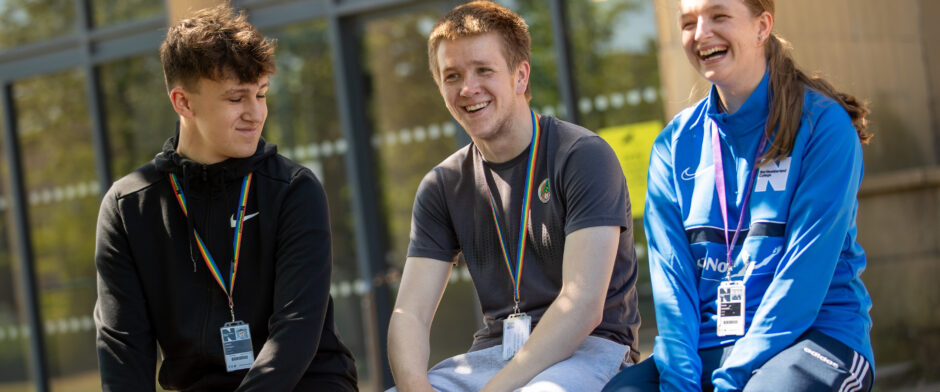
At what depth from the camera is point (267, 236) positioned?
303cm

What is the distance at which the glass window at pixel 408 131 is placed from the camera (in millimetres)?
6289

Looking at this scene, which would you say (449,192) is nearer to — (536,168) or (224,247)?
(536,168)

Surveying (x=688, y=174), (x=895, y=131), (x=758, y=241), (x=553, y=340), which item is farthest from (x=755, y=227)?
(x=895, y=131)

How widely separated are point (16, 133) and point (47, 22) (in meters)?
0.95

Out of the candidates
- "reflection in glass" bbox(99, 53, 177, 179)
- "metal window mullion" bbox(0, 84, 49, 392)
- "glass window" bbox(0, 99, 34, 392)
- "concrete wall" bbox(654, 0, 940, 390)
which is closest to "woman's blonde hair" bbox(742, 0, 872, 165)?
"concrete wall" bbox(654, 0, 940, 390)

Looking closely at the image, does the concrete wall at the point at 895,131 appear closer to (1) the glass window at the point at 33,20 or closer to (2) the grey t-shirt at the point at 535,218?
(2) the grey t-shirt at the point at 535,218

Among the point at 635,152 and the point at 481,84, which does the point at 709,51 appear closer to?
the point at 481,84

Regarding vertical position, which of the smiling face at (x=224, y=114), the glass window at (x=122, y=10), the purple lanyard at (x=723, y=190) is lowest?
the purple lanyard at (x=723, y=190)

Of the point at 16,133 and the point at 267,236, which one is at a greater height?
the point at 16,133

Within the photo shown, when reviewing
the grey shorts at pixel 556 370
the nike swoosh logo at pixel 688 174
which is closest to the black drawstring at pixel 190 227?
the grey shorts at pixel 556 370

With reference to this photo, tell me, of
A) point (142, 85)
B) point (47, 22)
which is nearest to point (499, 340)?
point (142, 85)

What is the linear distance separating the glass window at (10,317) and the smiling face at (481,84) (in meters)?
5.94

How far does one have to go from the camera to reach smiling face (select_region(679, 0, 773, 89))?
105 inches

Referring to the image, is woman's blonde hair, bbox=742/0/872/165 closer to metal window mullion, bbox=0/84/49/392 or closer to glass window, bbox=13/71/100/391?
glass window, bbox=13/71/100/391
